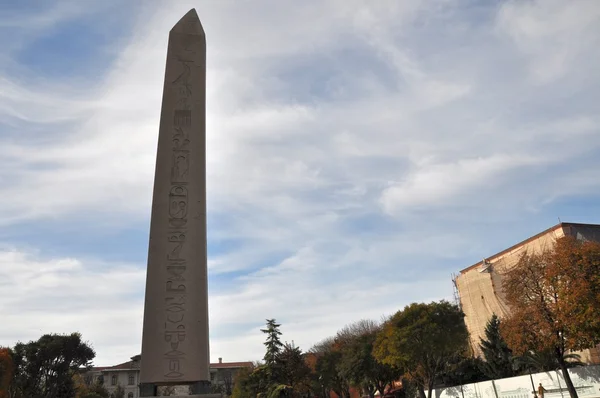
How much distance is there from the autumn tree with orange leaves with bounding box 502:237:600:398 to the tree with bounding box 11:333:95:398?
31.6 meters

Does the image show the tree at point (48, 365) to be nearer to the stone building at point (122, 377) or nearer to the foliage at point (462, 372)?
the foliage at point (462, 372)

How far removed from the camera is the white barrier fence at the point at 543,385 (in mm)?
24031

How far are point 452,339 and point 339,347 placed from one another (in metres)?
Result: 18.3

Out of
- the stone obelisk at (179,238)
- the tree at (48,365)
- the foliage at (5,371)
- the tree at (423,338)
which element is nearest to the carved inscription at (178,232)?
the stone obelisk at (179,238)

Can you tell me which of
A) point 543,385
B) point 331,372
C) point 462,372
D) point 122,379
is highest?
point 122,379

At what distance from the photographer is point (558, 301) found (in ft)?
72.3

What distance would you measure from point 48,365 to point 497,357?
32700 millimetres

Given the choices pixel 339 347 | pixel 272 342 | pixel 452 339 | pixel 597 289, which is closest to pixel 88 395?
pixel 272 342

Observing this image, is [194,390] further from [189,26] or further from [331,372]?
[331,372]

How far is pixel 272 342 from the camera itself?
40406 millimetres

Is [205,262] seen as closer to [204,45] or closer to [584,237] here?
[204,45]

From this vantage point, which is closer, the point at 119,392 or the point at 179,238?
the point at 179,238

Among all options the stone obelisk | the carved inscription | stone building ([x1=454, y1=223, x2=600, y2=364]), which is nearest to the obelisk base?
the stone obelisk

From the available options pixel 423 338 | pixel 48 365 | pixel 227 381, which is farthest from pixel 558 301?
pixel 227 381
